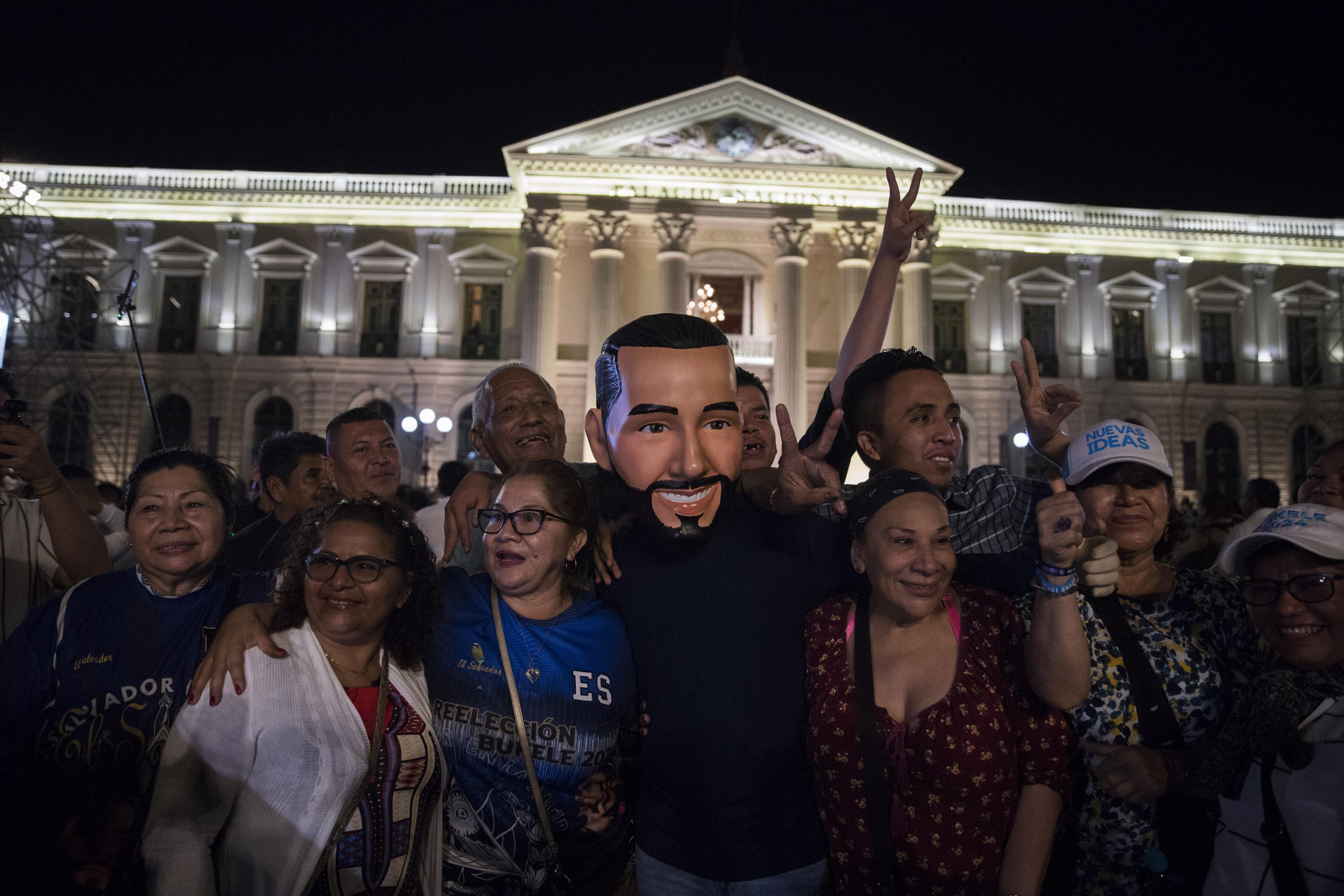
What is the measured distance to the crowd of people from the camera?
2.11 metres

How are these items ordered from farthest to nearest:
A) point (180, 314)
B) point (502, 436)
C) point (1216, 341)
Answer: point (1216, 341), point (180, 314), point (502, 436)

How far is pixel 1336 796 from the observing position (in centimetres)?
190

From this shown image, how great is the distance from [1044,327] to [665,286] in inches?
479

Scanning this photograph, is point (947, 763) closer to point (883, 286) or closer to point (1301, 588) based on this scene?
point (1301, 588)

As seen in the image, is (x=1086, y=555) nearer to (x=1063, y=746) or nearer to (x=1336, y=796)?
(x=1063, y=746)

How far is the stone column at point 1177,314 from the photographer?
26.9m

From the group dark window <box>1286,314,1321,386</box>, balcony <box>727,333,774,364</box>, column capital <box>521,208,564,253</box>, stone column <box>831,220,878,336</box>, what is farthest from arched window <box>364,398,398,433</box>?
dark window <box>1286,314,1321,386</box>

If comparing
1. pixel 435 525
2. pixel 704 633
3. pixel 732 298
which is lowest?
pixel 704 633

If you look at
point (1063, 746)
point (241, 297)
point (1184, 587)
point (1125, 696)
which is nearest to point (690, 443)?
point (1063, 746)

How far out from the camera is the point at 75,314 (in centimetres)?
2352

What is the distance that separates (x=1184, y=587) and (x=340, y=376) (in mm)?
25255

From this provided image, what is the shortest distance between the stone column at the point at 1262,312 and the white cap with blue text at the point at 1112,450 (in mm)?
29694

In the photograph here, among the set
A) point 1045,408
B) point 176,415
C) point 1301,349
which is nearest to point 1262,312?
point 1301,349

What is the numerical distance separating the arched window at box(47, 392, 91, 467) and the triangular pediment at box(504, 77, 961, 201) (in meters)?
12.9
